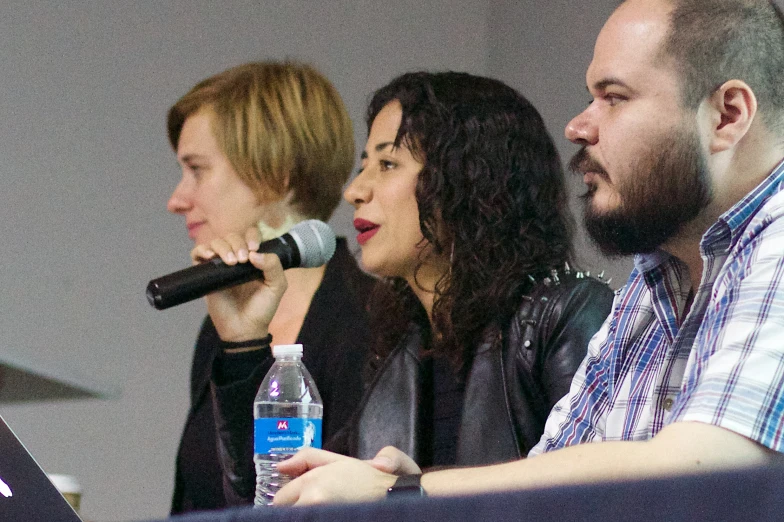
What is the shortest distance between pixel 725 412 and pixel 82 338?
2063 millimetres

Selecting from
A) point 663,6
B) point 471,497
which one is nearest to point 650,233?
point 663,6

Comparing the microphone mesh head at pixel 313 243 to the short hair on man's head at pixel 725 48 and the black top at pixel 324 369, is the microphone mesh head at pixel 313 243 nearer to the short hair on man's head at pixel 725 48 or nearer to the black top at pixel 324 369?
the black top at pixel 324 369

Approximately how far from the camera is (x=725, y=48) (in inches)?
47.6

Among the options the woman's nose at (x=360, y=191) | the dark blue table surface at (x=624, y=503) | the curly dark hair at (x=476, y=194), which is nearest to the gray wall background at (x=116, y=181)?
the curly dark hair at (x=476, y=194)

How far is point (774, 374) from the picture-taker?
89cm

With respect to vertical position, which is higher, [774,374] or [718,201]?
[718,201]

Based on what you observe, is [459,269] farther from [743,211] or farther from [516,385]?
[743,211]

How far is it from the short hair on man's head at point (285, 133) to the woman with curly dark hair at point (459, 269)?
35 cm

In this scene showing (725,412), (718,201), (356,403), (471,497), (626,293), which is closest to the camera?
(471,497)

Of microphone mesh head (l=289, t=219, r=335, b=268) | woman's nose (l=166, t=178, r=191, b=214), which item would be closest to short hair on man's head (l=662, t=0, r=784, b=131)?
microphone mesh head (l=289, t=219, r=335, b=268)

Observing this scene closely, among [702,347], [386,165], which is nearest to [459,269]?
[386,165]

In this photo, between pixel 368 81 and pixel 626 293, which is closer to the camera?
pixel 626 293

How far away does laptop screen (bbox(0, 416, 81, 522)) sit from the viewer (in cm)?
69

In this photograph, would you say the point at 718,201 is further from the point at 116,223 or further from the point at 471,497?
the point at 116,223
